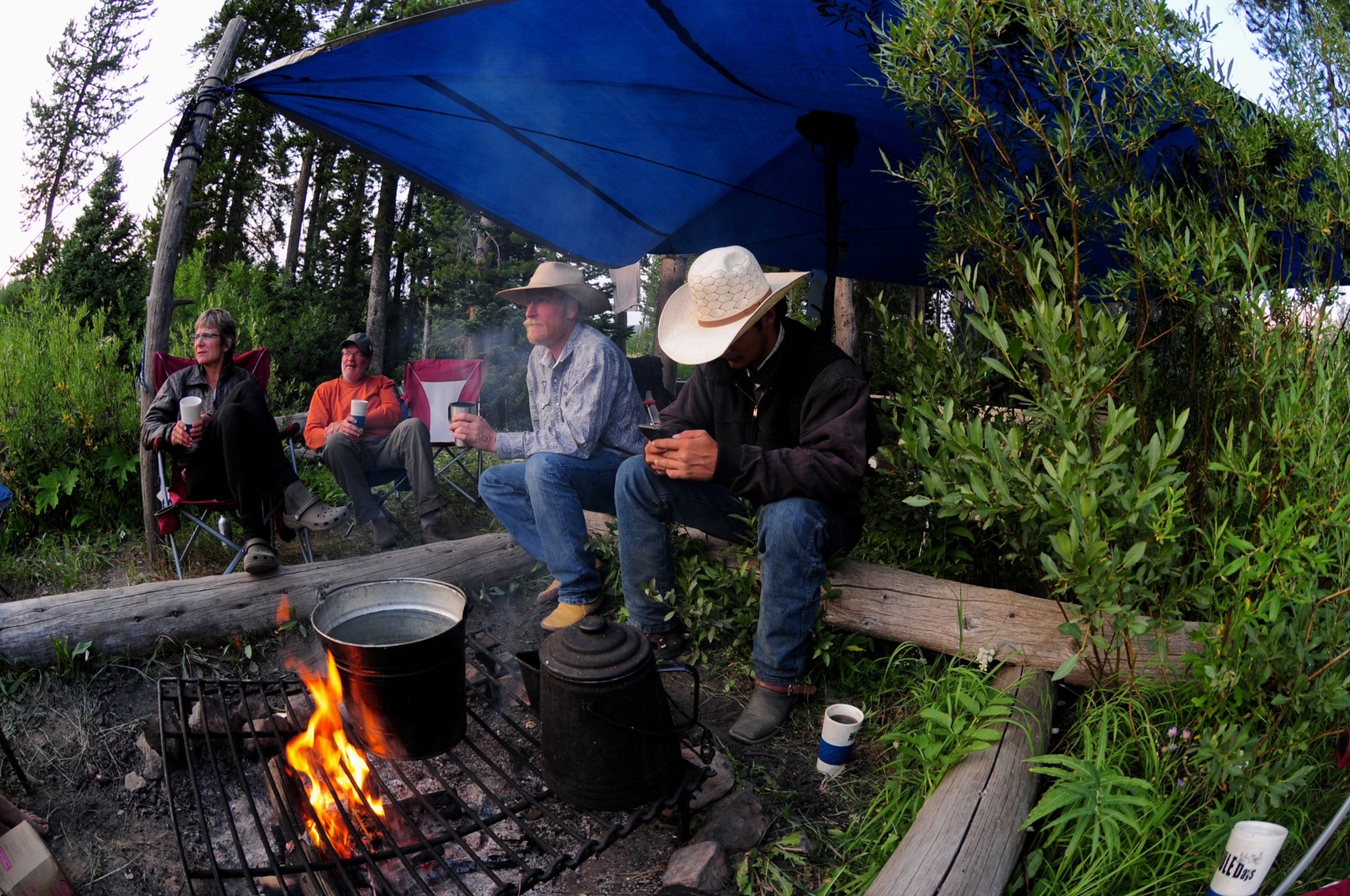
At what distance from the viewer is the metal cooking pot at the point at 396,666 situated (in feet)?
7.43

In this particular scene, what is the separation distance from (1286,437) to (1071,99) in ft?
3.54

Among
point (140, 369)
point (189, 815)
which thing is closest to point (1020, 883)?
point (189, 815)

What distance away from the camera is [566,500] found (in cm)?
358

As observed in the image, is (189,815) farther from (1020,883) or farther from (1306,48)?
(1306,48)

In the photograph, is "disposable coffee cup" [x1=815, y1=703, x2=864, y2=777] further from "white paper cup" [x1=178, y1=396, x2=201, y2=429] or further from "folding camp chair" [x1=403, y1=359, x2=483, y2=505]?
"folding camp chair" [x1=403, y1=359, x2=483, y2=505]

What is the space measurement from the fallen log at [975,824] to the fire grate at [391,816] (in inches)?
24.3

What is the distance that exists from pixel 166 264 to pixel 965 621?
→ 4.34 meters

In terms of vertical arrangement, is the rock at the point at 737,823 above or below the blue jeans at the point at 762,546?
below

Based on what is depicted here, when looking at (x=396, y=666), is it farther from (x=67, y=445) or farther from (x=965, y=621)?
(x=67, y=445)

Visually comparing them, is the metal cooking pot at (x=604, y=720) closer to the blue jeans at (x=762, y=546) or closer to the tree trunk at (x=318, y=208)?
the blue jeans at (x=762, y=546)

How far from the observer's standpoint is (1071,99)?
2279mm

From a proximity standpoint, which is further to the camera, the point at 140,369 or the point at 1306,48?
the point at 140,369

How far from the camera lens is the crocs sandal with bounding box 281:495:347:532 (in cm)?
409

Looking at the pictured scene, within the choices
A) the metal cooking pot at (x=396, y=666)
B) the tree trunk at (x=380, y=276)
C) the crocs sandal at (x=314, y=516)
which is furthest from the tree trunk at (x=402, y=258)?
the metal cooking pot at (x=396, y=666)
